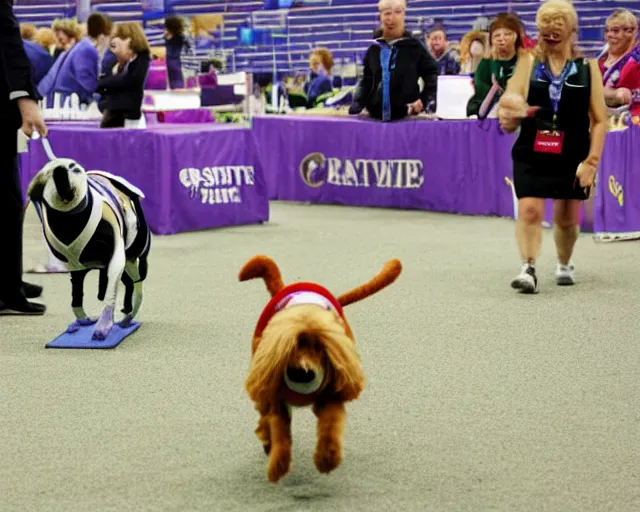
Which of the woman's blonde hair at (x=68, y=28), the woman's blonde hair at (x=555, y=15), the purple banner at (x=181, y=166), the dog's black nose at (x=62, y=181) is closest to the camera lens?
the dog's black nose at (x=62, y=181)

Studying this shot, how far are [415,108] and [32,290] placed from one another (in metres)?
4.97

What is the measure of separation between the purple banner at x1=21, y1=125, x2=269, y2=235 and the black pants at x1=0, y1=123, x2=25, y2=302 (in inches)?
121

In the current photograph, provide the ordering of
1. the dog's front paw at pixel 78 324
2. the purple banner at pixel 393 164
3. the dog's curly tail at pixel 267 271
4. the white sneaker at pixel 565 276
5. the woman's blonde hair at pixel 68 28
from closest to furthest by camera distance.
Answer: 1. the dog's curly tail at pixel 267 271
2. the dog's front paw at pixel 78 324
3. the white sneaker at pixel 565 276
4. the purple banner at pixel 393 164
5. the woman's blonde hair at pixel 68 28

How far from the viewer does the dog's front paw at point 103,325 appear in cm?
585

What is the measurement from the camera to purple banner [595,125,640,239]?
30.3 feet

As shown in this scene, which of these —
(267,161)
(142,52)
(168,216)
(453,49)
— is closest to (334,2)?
(453,49)

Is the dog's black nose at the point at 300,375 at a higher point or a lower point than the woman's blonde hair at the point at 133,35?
lower

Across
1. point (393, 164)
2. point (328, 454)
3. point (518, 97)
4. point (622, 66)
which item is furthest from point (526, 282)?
point (393, 164)

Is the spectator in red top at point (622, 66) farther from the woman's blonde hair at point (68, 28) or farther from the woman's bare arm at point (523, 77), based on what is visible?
the woman's blonde hair at point (68, 28)

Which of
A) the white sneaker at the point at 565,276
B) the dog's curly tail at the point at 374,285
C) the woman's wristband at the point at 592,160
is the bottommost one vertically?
the white sneaker at the point at 565,276

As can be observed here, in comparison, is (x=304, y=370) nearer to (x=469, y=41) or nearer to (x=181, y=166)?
(x=181, y=166)

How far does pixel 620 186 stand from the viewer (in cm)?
932

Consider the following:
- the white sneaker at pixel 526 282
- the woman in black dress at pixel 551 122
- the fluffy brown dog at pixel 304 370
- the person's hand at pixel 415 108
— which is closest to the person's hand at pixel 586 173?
the woman in black dress at pixel 551 122

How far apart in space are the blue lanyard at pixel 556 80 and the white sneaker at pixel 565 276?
88 cm
